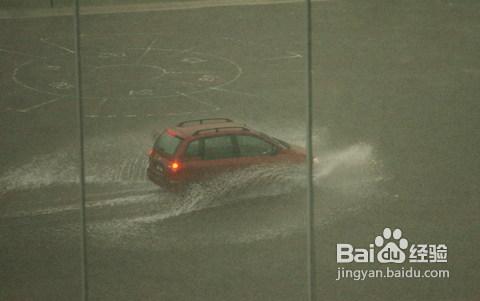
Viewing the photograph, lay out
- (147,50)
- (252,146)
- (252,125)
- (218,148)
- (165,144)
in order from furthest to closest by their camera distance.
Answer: (147,50), (252,125), (165,144), (252,146), (218,148)

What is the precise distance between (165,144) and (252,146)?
88 cm

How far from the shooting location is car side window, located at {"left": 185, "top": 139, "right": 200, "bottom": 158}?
762 cm

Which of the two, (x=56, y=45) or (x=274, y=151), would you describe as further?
(x=56, y=45)

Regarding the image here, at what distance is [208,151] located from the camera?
25.3 feet

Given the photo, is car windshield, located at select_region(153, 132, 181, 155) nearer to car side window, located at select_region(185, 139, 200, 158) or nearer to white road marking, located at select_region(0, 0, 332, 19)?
car side window, located at select_region(185, 139, 200, 158)

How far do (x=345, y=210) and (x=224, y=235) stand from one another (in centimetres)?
123

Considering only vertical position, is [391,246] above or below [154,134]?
below

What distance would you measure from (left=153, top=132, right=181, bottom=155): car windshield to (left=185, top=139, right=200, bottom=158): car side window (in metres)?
0.34

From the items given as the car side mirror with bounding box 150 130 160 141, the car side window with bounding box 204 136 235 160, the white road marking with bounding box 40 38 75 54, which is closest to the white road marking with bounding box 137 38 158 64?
the white road marking with bounding box 40 38 75 54

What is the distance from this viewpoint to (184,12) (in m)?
9.08

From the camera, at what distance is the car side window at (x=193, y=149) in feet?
25.0

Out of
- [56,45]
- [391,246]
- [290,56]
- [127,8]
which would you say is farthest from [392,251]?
[56,45]

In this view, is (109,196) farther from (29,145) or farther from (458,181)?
(458,181)

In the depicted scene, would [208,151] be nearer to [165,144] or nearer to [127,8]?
[165,144]
